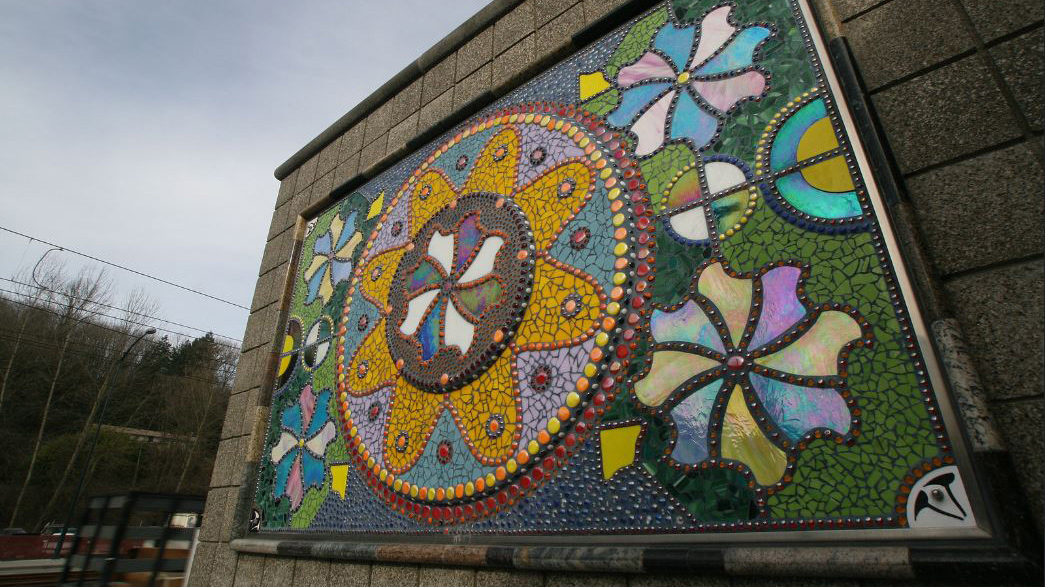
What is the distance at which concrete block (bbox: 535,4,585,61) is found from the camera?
3.01 metres

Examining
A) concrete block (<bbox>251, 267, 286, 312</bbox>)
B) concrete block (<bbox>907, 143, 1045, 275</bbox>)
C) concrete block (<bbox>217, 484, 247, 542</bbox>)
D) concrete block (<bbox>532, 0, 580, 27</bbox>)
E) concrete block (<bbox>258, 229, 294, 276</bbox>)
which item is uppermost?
concrete block (<bbox>532, 0, 580, 27</bbox>)

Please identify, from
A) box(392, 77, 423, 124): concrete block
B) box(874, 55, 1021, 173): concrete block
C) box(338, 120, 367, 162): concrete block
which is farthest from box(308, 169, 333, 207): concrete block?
box(874, 55, 1021, 173): concrete block

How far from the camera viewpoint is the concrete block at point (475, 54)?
3.52m

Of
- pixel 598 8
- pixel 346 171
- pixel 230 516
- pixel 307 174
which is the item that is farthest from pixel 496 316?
Result: pixel 307 174

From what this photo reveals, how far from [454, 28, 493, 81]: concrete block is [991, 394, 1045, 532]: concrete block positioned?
306 cm

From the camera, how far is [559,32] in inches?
122

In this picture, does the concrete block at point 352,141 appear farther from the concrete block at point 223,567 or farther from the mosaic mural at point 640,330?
the concrete block at point 223,567

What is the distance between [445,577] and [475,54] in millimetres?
3003

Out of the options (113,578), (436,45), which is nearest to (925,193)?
(436,45)

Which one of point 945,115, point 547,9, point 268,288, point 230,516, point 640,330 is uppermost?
point 547,9

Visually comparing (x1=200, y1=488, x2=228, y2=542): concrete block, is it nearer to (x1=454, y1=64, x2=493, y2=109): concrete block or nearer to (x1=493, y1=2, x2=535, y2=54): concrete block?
(x1=454, y1=64, x2=493, y2=109): concrete block

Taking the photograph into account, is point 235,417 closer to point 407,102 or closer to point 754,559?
point 407,102

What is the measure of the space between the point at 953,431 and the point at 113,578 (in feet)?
13.6

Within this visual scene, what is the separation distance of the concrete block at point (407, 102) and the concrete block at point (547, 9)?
1.04m
